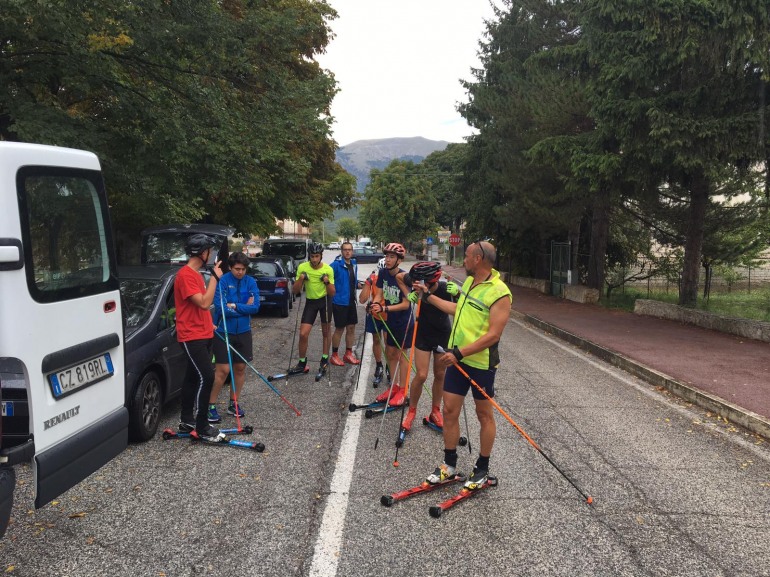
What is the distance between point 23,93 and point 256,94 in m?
→ 4.47

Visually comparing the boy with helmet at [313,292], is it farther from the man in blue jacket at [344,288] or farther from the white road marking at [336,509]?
the white road marking at [336,509]

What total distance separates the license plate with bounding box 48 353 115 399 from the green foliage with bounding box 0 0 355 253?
589 cm

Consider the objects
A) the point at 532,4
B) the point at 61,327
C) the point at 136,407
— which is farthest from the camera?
the point at 532,4

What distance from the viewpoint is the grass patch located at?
54.6ft

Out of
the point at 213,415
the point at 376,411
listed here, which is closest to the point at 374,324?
the point at 376,411

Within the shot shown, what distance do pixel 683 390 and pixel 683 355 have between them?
2.58 m

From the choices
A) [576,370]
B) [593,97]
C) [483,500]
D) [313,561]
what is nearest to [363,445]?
[483,500]

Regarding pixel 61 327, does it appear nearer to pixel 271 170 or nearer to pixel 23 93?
pixel 23 93

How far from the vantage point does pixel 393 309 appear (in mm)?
6250

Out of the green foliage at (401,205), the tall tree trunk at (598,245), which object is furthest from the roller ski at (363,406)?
the green foliage at (401,205)

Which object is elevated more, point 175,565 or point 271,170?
point 271,170

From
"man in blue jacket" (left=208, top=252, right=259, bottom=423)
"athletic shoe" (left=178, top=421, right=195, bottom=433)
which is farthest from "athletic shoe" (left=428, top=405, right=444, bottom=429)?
"athletic shoe" (left=178, top=421, right=195, bottom=433)

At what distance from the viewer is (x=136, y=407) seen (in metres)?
5.14

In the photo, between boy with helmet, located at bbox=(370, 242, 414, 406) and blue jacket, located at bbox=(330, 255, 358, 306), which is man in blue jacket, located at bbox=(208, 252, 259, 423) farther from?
blue jacket, located at bbox=(330, 255, 358, 306)
